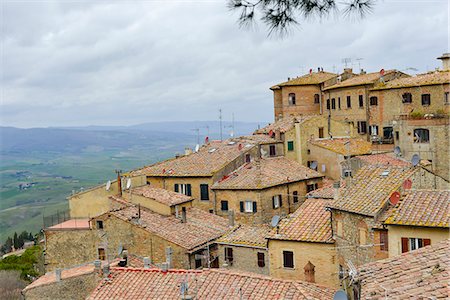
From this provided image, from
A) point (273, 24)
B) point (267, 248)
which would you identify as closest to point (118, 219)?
point (267, 248)

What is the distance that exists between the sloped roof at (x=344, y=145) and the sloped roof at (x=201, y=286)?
19.0 m

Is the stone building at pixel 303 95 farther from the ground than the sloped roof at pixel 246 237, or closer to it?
farther from the ground

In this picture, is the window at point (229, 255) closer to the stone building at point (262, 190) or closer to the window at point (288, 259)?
the window at point (288, 259)

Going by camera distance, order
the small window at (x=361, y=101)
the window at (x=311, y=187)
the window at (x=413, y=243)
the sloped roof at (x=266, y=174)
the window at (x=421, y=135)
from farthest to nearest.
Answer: the small window at (x=361, y=101) → the window at (x=311, y=187) → the window at (x=421, y=135) → the sloped roof at (x=266, y=174) → the window at (x=413, y=243)

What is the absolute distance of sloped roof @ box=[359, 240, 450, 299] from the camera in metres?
10.5

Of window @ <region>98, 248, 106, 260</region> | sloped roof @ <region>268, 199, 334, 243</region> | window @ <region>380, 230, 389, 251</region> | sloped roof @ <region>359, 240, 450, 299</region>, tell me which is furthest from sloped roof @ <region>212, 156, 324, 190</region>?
A: sloped roof @ <region>359, 240, 450, 299</region>

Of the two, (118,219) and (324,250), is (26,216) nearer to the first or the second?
(118,219)

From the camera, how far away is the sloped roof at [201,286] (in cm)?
1952

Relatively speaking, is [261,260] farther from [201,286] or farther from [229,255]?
[201,286]

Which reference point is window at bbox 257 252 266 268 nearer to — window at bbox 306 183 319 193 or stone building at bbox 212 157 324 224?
stone building at bbox 212 157 324 224

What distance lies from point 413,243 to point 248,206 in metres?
17.3

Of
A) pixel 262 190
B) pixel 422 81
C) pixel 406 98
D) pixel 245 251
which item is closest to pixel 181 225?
pixel 245 251

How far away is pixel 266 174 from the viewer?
3578cm

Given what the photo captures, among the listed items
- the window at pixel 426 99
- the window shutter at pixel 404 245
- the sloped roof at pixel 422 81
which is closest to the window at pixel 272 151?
the sloped roof at pixel 422 81
